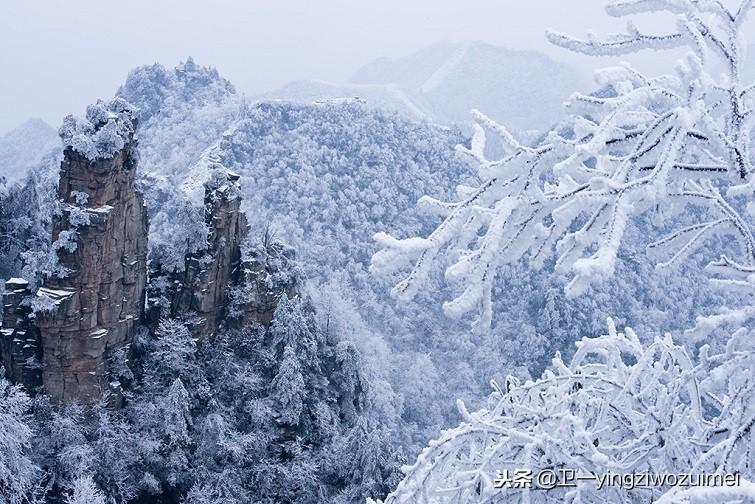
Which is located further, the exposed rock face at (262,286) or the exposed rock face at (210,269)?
the exposed rock face at (262,286)

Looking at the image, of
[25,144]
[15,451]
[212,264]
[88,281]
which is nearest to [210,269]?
[212,264]

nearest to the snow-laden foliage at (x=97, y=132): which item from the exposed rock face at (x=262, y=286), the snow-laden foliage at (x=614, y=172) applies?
the exposed rock face at (x=262, y=286)

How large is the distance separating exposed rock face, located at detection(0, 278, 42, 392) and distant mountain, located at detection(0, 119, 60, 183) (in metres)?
51.8

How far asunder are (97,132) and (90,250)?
259cm

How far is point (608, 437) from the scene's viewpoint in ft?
8.85

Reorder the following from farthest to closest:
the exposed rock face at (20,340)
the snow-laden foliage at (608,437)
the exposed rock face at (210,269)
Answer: the exposed rock face at (210,269) → the exposed rock face at (20,340) → the snow-laden foliage at (608,437)

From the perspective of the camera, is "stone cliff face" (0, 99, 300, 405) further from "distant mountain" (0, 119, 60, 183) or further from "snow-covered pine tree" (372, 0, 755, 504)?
"distant mountain" (0, 119, 60, 183)

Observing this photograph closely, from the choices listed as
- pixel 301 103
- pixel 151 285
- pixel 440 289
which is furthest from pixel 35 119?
pixel 151 285

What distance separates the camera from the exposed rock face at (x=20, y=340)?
45.5 feet

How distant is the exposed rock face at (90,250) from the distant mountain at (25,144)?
5265 cm

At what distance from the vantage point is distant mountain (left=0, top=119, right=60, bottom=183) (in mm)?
60984

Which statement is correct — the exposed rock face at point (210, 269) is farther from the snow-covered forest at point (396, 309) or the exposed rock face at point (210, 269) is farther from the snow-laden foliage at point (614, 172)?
the snow-laden foliage at point (614, 172)

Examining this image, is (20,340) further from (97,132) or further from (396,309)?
(396,309)

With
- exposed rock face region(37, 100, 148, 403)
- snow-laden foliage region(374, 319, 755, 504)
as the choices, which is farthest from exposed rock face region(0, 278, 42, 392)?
snow-laden foliage region(374, 319, 755, 504)
